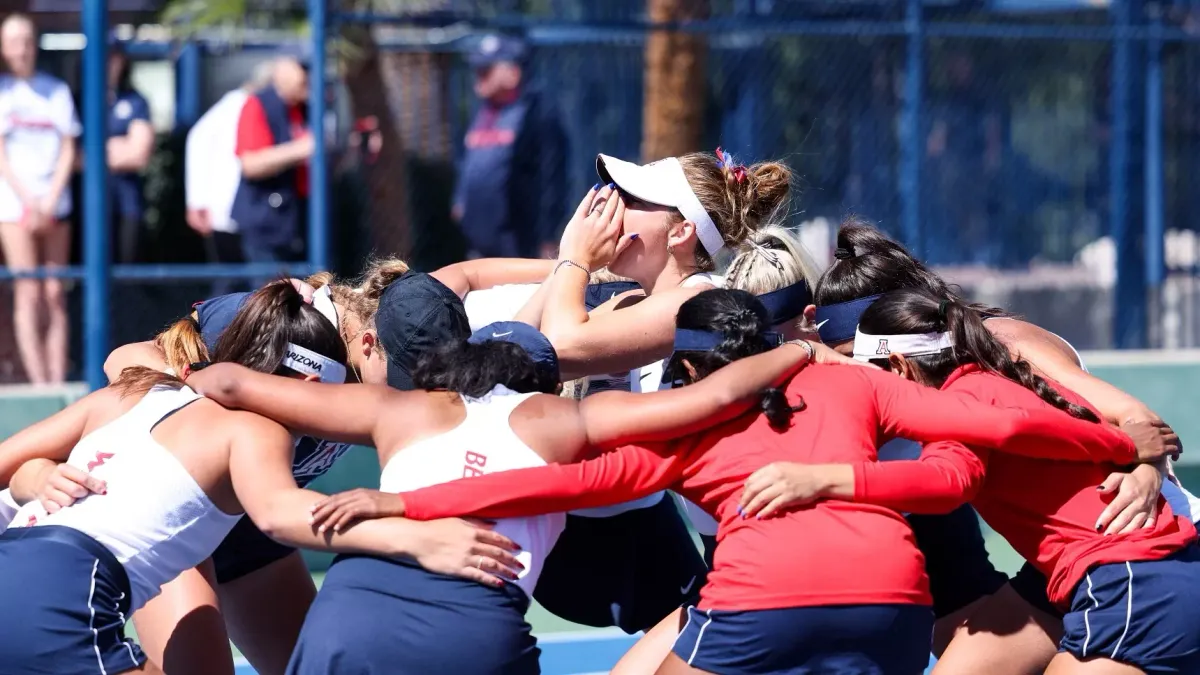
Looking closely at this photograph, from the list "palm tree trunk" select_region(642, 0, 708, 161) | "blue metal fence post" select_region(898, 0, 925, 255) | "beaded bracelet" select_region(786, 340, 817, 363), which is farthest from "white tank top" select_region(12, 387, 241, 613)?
"palm tree trunk" select_region(642, 0, 708, 161)

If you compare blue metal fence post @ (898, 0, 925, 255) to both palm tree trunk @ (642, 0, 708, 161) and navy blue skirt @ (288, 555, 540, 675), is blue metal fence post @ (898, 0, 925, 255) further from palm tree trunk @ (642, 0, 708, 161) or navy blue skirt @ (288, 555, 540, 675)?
navy blue skirt @ (288, 555, 540, 675)

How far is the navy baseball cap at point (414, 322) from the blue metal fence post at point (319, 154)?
325 centimetres

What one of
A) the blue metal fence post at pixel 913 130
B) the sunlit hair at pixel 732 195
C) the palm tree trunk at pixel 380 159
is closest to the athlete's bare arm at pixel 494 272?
the sunlit hair at pixel 732 195

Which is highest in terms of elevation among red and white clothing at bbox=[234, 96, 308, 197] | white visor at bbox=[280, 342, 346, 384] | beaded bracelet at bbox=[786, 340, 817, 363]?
red and white clothing at bbox=[234, 96, 308, 197]

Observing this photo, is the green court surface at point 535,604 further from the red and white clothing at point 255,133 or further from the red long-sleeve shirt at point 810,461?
the red long-sleeve shirt at point 810,461

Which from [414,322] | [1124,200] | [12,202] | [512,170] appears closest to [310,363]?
[414,322]

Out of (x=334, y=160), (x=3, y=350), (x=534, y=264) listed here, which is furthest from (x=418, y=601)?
(x=334, y=160)

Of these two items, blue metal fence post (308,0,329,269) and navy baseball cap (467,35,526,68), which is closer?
blue metal fence post (308,0,329,269)

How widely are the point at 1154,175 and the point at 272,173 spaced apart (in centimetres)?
543

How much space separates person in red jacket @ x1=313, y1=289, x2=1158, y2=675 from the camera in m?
3.31

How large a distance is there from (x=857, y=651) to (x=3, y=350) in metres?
5.16

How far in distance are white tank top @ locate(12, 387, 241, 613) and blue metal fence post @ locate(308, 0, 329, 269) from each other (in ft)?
11.5

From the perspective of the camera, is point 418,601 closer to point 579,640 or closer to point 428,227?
point 579,640

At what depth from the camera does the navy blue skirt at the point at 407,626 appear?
3182mm
